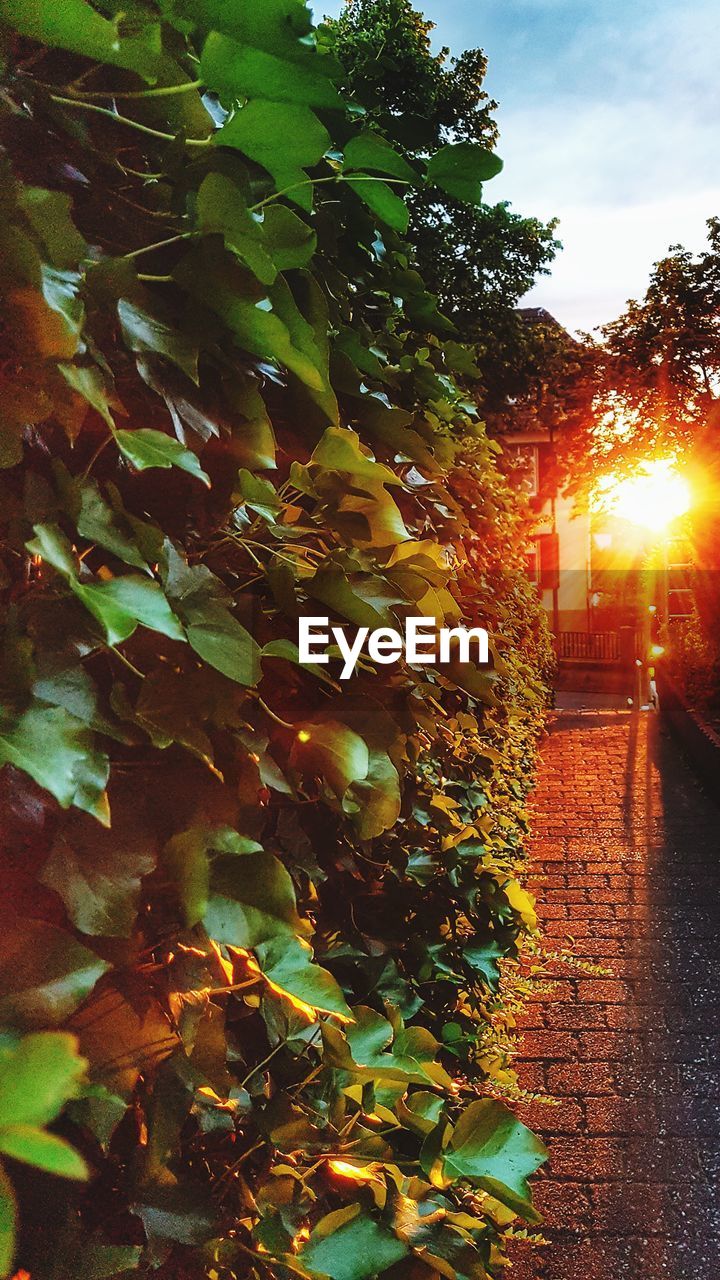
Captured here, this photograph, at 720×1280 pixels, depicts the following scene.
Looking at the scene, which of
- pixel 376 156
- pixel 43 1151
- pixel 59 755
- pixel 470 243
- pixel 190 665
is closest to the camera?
pixel 43 1151

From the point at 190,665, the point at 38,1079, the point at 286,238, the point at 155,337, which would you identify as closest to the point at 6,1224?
the point at 38,1079

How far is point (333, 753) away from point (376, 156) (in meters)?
0.60

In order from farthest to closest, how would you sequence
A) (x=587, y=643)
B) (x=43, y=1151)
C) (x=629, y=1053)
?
(x=587, y=643)
(x=629, y=1053)
(x=43, y=1151)

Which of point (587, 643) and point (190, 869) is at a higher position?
point (190, 869)

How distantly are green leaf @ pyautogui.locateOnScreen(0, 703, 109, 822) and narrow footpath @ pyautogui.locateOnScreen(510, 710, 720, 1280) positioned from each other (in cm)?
278

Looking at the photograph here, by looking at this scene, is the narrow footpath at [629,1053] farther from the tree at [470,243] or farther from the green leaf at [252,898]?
the tree at [470,243]

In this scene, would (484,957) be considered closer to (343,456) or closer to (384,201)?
(343,456)

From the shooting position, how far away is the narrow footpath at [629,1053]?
292 centimetres

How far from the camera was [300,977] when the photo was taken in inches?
39.4

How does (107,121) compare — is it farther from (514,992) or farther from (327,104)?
(514,992)

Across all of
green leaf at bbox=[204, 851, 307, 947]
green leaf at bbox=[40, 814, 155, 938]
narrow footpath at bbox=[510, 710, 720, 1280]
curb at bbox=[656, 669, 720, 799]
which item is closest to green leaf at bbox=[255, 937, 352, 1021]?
green leaf at bbox=[204, 851, 307, 947]

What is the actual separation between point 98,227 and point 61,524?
0.39 metres

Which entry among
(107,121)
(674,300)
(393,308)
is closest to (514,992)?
(393,308)

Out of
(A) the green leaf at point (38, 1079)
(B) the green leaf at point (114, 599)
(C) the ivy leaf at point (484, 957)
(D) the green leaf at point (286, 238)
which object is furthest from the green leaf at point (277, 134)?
(C) the ivy leaf at point (484, 957)
